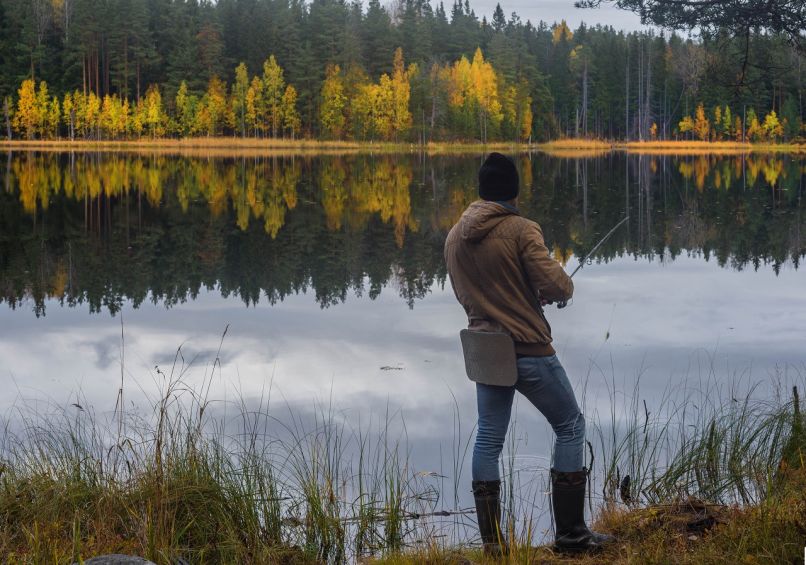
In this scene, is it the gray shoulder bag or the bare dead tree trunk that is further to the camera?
the bare dead tree trunk

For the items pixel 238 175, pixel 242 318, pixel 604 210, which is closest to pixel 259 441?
pixel 242 318

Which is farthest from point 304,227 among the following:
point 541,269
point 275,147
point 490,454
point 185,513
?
point 275,147

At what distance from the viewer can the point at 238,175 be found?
4259 cm

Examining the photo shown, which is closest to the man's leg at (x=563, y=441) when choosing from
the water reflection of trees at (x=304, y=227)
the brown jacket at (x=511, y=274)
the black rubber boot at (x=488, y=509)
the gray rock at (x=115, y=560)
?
the brown jacket at (x=511, y=274)

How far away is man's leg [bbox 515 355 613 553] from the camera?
4.85 meters

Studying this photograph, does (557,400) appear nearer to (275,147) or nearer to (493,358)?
(493,358)

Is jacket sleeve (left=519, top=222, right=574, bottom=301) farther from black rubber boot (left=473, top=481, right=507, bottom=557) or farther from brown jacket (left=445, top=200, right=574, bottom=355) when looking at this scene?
black rubber boot (left=473, top=481, right=507, bottom=557)

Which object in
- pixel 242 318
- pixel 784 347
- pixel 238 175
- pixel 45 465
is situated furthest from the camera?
pixel 238 175

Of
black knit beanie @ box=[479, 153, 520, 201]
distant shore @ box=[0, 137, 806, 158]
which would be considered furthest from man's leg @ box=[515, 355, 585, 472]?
distant shore @ box=[0, 137, 806, 158]

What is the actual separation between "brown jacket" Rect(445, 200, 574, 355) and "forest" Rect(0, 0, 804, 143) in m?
74.9

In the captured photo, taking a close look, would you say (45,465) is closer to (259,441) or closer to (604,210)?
(259,441)

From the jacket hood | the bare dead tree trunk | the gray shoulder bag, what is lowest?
the gray shoulder bag

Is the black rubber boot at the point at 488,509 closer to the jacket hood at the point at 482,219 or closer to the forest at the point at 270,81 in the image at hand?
the jacket hood at the point at 482,219

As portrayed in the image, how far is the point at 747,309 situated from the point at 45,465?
416 inches
